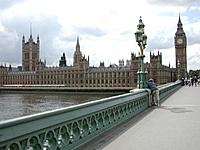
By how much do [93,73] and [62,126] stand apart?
385 feet

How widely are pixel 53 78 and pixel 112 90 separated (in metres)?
50.1

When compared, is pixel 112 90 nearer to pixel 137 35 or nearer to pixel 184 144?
pixel 137 35

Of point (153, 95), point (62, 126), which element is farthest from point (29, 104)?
point (62, 126)

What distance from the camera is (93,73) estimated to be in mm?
122312

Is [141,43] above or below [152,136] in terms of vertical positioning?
above

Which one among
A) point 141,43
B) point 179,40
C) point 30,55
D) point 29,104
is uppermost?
point 179,40

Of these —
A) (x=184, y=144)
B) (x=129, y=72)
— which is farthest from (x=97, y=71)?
(x=184, y=144)

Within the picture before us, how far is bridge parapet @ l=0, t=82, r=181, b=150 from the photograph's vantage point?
12.0 ft

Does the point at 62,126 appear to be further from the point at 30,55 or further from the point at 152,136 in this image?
the point at 30,55

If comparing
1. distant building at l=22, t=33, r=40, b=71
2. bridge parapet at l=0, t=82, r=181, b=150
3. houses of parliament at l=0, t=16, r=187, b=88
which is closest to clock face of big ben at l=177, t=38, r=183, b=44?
houses of parliament at l=0, t=16, r=187, b=88

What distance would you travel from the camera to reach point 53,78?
429ft

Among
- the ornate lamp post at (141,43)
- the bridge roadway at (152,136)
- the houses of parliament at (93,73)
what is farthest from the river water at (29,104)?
the houses of parliament at (93,73)

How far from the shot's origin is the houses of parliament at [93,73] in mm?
115438

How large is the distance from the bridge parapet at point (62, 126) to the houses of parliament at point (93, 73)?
3960 inches
